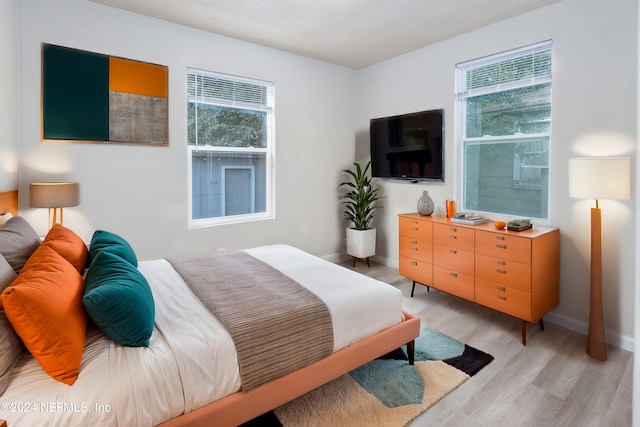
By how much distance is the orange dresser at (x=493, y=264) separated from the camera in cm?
274

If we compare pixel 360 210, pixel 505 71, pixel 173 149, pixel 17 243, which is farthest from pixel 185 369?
pixel 505 71

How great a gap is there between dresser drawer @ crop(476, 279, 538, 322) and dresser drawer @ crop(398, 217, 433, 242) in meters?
0.65

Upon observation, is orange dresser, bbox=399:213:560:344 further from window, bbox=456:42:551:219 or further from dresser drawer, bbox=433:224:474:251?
window, bbox=456:42:551:219

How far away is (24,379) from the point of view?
131 centimetres

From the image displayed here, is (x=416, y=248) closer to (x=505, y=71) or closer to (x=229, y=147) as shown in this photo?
(x=505, y=71)

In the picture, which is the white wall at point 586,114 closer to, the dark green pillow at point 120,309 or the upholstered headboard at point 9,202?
the dark green pillow at point 120,309

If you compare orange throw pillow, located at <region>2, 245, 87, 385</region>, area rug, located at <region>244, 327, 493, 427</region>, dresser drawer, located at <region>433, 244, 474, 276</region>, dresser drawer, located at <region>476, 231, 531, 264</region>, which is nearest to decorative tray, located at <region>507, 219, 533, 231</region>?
dresser drawer, located at <region>476, 231, 531, 264</region>

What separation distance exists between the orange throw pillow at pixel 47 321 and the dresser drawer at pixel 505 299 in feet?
9.29

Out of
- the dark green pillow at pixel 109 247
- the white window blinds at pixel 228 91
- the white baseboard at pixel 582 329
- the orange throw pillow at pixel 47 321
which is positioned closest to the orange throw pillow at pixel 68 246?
the dark green pillow at pixel 109 247

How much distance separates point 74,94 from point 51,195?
0.94m

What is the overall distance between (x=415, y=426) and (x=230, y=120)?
11.1 ft

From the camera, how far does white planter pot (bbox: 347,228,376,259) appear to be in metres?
4.59

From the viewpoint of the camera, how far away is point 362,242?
15.0 feet

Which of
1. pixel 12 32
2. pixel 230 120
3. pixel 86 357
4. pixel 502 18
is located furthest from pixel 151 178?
pixel 502 18
